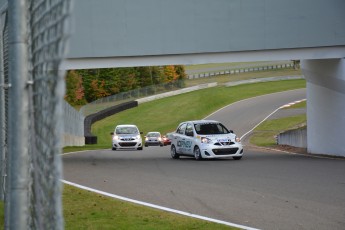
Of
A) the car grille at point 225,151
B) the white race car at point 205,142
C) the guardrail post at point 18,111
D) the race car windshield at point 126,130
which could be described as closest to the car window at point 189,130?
the white race car at point 205,142

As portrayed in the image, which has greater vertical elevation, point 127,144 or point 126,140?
point 126,140

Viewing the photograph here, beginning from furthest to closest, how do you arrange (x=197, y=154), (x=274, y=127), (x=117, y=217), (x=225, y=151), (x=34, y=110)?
1. (x=274, y=127)
2. (x=197, y=154)
3. (x=225, y=151)
4. (x=117, y=217)
5. (x=34, y=110)

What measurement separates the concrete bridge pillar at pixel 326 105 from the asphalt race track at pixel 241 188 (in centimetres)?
379

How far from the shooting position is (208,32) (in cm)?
2508

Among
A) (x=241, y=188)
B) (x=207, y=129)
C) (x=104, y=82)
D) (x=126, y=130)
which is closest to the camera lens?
(x=241, y=188)

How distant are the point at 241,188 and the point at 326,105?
43.1ft

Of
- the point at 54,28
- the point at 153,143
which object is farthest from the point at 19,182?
the point at 153,143

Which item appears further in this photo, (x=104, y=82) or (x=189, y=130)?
(x=104, y=82)

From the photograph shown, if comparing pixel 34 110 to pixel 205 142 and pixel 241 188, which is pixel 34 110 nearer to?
pixel 241 188

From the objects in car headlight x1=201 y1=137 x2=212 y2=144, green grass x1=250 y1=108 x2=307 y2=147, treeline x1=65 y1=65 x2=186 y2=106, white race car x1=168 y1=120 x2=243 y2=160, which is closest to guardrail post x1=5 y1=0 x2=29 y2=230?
white race car x1=168 y1=120 x2=243 y2=160

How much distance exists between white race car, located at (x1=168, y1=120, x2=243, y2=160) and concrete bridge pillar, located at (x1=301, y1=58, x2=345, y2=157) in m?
3.83

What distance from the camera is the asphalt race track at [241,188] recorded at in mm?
10195

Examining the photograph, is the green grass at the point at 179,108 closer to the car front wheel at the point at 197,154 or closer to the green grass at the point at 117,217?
the car front wheel at the point at 197,154

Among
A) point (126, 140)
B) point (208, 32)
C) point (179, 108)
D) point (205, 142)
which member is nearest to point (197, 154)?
point (205, 142)
